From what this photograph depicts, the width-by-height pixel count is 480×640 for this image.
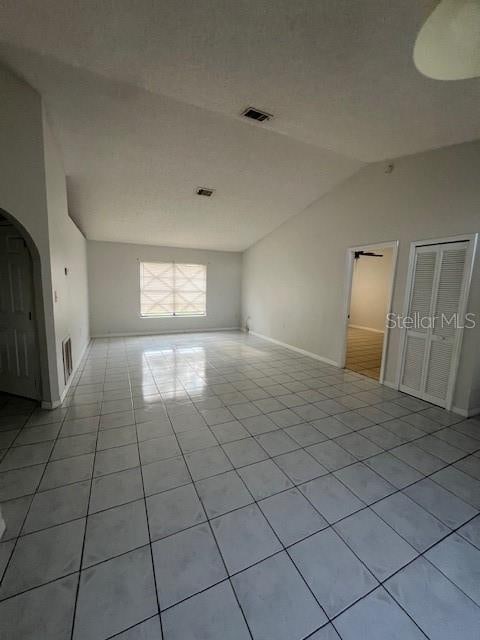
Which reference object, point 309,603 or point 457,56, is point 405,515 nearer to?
point 309,603

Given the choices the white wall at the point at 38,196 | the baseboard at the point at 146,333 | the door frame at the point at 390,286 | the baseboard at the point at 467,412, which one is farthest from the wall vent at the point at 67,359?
the baseboard at the point at 467,412

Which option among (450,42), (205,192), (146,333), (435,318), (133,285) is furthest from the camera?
(146,333)

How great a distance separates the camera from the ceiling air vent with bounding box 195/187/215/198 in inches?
167

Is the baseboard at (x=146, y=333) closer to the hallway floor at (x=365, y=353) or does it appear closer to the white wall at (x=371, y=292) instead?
the hallway floor at (x=365, y=353)

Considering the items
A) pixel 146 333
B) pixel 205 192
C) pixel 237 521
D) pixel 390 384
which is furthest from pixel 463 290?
pixel 146 333

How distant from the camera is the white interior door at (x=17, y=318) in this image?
2824 millimetres

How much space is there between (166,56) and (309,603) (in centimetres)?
345

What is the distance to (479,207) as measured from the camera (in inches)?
110

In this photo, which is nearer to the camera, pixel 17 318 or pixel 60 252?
pixel 17 318

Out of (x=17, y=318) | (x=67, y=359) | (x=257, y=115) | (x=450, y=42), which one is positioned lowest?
(x=67, y=359)

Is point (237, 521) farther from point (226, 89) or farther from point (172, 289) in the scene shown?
point (172, 289)

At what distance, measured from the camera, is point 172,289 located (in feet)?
23.7

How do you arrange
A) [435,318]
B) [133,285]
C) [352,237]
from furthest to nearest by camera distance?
[133,285]
[352,237]
[435,318]

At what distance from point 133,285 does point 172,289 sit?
3.27ft
